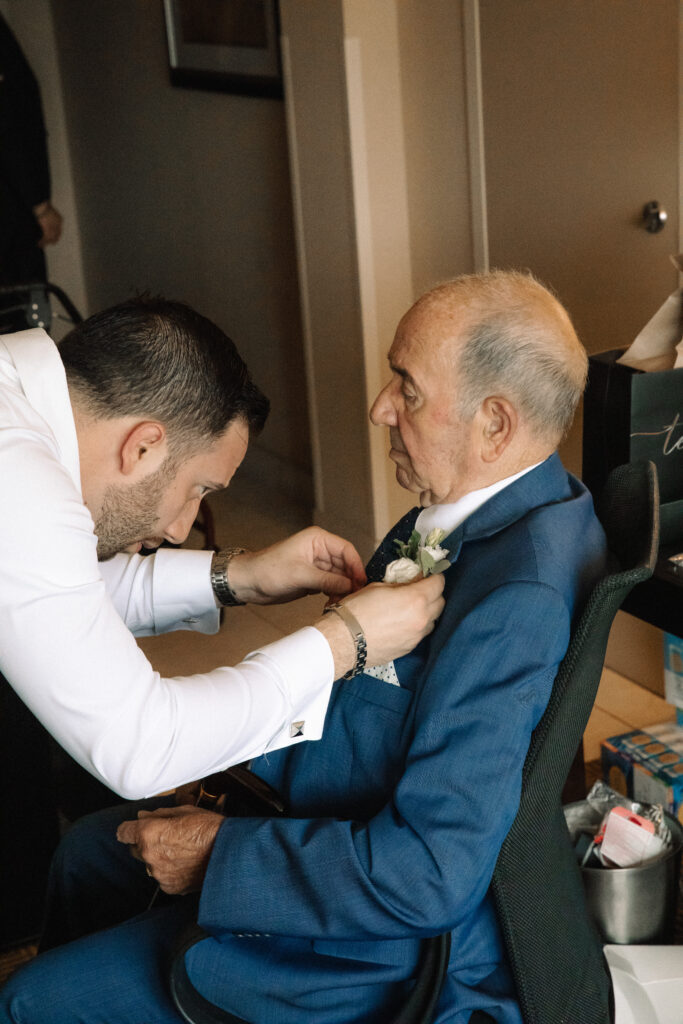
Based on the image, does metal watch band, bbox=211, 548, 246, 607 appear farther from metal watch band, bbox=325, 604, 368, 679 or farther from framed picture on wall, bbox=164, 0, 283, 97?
framed picture on wall, bbox=164, 0, 283, 97

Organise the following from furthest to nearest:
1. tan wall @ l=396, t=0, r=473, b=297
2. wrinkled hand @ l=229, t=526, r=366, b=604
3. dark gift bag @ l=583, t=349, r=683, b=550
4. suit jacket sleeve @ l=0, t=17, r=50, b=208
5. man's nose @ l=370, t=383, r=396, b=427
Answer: suit jacket sleeve @ l=0, t=17, r=50, b=208, tan wall @ l=396, t=0, r=473, b=297, dark gift bag @ l=583, t=349, r=683, b=550, wrinkled hand @ l=229, t=526, r=366, b=604, man's nose @ l=370, t=383, r=396, b=427

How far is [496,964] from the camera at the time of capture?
1.28 metres

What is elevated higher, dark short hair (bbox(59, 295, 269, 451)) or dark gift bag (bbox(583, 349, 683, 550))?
dark short hair (bbox(59, 295, 269, 451))

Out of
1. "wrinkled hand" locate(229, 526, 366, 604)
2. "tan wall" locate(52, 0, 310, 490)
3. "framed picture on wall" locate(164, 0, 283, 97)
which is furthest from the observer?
"tan wall" locate(52, 0, 310, 490)

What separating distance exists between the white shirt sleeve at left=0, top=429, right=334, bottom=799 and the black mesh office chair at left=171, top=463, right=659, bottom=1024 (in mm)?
212

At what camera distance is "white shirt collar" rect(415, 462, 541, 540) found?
1.44m

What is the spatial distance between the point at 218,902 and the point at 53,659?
34 centimetres

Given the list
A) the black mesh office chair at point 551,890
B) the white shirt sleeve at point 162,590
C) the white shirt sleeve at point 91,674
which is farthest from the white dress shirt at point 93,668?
the white shirt sleeve at point 162,590

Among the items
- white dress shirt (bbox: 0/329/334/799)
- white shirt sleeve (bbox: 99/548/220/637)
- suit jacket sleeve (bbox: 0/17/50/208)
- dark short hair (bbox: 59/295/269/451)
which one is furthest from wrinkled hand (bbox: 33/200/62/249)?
white dress shirt (bbox: 0/329/334/799)

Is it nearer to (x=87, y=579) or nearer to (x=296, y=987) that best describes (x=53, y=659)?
(x=87, y=579)

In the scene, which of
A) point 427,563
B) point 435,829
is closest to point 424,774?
point 435,829

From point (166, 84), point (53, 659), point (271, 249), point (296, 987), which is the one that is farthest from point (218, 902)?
point (166, 84)

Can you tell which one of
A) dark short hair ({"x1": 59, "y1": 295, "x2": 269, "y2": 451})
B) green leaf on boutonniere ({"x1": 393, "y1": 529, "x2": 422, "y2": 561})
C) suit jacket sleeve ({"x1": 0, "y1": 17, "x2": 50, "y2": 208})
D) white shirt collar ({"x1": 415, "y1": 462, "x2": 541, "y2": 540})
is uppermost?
suit jacket sleeve ({"x1": 0, "y1": 17, "x2": 50, "y2": 208})

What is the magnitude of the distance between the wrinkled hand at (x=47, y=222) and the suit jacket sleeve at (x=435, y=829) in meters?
5.05
